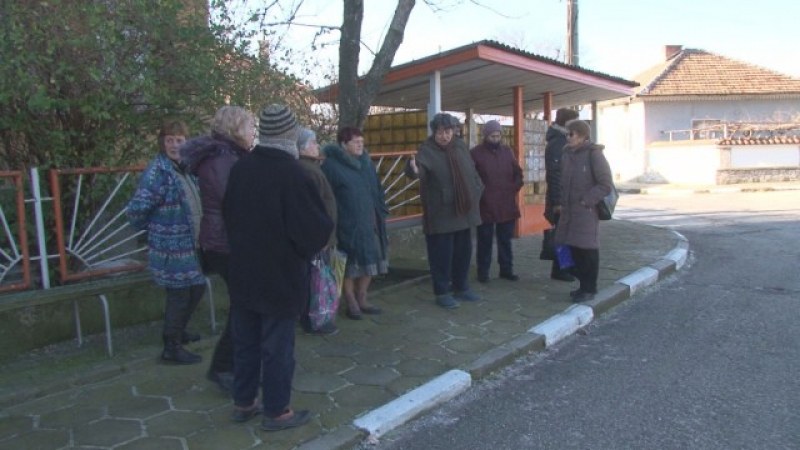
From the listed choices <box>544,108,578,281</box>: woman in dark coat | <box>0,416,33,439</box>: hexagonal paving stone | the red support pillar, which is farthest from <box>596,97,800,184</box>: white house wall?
<box>0,416,33,439</box>: hexagonal paving stone

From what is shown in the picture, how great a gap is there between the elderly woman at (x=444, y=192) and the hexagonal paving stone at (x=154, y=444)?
3037 millimetres

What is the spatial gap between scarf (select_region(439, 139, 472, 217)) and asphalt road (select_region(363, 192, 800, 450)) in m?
1.50

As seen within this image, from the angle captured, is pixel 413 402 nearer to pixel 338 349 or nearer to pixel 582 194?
pixel 338 349

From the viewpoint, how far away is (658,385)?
4.12 meters

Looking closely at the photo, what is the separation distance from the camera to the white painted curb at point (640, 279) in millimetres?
6631

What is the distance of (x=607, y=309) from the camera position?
6.03 meters

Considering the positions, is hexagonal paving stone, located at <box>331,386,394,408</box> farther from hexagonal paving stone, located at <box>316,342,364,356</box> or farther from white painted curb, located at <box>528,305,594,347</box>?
white painted curb, located at <box>528,305,594,347</box>

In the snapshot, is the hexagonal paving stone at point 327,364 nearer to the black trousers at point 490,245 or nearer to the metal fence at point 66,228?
the metal fence at point 66,228

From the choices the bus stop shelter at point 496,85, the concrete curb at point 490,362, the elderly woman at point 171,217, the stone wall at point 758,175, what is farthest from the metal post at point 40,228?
the stone wall at point 758,175

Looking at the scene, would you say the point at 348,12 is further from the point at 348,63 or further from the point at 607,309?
the point at 607,309

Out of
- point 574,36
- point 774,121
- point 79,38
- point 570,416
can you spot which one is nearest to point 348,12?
point 79,38

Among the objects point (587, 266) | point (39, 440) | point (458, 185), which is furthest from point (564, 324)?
point (39, 440)

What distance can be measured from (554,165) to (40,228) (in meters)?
4.74

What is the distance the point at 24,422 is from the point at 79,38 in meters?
2.74
